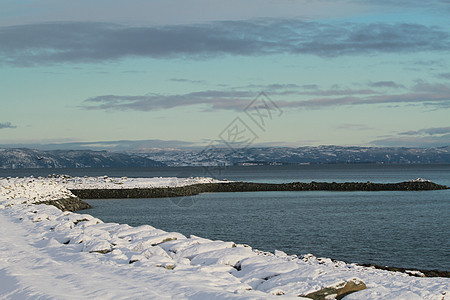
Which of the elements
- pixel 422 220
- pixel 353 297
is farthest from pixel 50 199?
pixel 353 297

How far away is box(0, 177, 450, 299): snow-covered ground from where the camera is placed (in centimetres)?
882

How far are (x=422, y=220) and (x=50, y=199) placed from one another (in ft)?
84.1

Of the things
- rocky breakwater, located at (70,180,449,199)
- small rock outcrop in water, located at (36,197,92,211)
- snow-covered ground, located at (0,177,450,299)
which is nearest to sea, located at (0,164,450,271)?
small rock outcrop in water, located at (36,197,92,211)

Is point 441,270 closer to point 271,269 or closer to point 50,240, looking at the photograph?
point 271,269

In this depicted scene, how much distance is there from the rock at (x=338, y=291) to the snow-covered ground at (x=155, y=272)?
91mm

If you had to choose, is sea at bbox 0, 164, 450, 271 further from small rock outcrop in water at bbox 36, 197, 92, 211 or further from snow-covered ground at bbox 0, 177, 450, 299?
snow-covered ground at bbox 0, 177, 450, 299

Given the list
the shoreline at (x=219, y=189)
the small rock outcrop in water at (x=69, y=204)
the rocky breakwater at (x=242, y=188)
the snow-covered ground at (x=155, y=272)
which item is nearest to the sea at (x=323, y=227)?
the small rock outcrop in water at (x=69, y=204)

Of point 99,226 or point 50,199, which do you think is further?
point 50,199

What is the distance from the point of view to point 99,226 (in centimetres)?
1825

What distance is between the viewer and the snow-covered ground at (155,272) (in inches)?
347

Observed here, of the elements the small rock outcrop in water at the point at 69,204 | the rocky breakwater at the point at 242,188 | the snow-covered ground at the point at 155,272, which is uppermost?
the snow-covered ground at the point at 155,272

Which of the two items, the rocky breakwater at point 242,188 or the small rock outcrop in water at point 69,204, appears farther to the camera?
the rocky breakwater at point 242,188

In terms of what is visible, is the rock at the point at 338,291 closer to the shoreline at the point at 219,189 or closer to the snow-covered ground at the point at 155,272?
the snow-covered ground at the point at 155,272

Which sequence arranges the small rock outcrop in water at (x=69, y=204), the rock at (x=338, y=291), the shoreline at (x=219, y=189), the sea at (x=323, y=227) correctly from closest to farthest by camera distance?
the rock at (x=338, y=291) < the sea at (x=323, y=227) < the small rock outcrop in water at (x=69, y=204) < the shoreline at (x=219, y=189)
